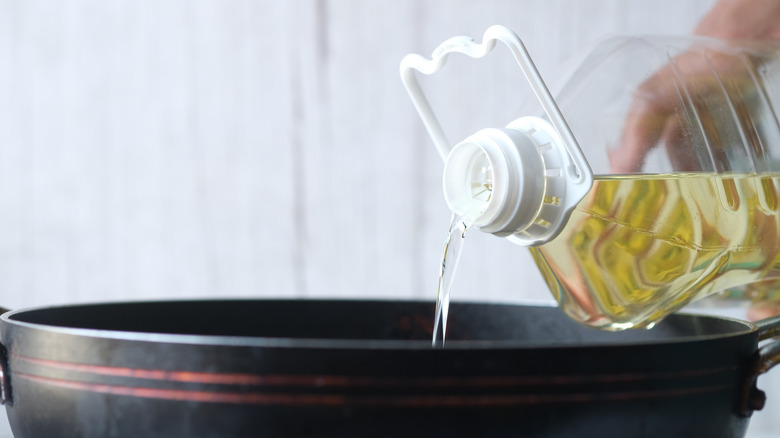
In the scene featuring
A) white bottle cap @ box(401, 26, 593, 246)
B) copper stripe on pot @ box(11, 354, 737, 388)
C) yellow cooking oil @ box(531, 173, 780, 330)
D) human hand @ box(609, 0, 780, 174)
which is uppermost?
human hand @ box(609, 0, 780, 174)

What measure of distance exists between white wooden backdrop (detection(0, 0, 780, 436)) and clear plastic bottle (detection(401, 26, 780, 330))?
315 mm

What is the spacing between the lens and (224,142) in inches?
34.0

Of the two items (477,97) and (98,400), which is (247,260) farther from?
(98,400)

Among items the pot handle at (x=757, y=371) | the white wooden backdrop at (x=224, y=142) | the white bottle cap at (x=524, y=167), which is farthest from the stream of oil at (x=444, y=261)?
the white wooden backdrop at (x=224, y=142)

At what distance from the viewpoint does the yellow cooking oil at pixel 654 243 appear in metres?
0.50

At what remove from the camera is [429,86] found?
858 mm

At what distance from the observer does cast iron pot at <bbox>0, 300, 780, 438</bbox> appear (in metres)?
0.33

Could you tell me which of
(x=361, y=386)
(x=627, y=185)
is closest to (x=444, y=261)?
(x=627, y=185)

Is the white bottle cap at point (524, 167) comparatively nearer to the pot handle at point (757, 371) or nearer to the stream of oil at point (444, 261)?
the stream of oil at point (444, 261)

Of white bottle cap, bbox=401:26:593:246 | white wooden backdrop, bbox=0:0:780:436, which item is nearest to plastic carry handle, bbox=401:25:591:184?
white bottle cap, bbox=401:26:593:246

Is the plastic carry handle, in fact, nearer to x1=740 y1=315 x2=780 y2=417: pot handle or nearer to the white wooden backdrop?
x1=740 y1=315 x2=780 y2=417: pot handle

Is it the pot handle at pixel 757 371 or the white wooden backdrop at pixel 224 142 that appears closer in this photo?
the pot handle at pixel 757 371

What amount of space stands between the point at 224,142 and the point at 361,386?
57 cm

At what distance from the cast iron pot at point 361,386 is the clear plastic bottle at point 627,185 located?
0.11m
